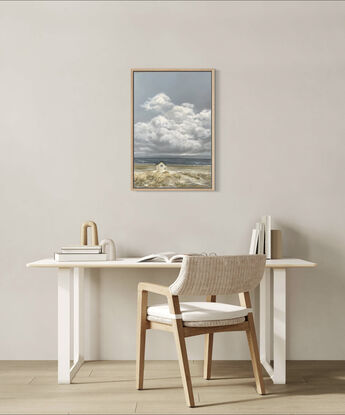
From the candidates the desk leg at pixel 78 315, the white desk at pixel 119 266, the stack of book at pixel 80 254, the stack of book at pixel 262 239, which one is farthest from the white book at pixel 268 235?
the desk leg at pixel 78 315

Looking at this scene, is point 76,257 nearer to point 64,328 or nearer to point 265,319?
point 64,328

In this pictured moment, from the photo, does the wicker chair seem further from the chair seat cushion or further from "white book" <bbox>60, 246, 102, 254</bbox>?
"white book" <bbox>60, 246, 102, 254</bbox>

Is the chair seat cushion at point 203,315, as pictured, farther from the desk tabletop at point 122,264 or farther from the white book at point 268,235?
the white book at point 268,235

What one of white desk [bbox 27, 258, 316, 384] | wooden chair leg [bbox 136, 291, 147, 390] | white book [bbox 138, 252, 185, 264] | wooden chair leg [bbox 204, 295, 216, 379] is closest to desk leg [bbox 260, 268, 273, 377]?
white desk [bbox 27, 258, 316, 384]

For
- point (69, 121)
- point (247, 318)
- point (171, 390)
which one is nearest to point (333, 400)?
point (247, 318)

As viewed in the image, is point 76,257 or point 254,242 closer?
point 76,257

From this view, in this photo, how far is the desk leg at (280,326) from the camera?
2.93 metres

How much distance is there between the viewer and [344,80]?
3.47m

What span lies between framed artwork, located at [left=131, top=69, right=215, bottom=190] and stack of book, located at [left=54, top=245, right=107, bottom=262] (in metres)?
0.62

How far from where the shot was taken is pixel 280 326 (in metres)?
2.94

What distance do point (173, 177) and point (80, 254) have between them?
0.85 m

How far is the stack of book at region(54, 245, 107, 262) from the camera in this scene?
9.70 ft

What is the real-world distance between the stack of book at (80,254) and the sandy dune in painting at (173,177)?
627mm

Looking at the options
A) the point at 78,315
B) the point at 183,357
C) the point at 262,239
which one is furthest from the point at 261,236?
the point at 78,315
